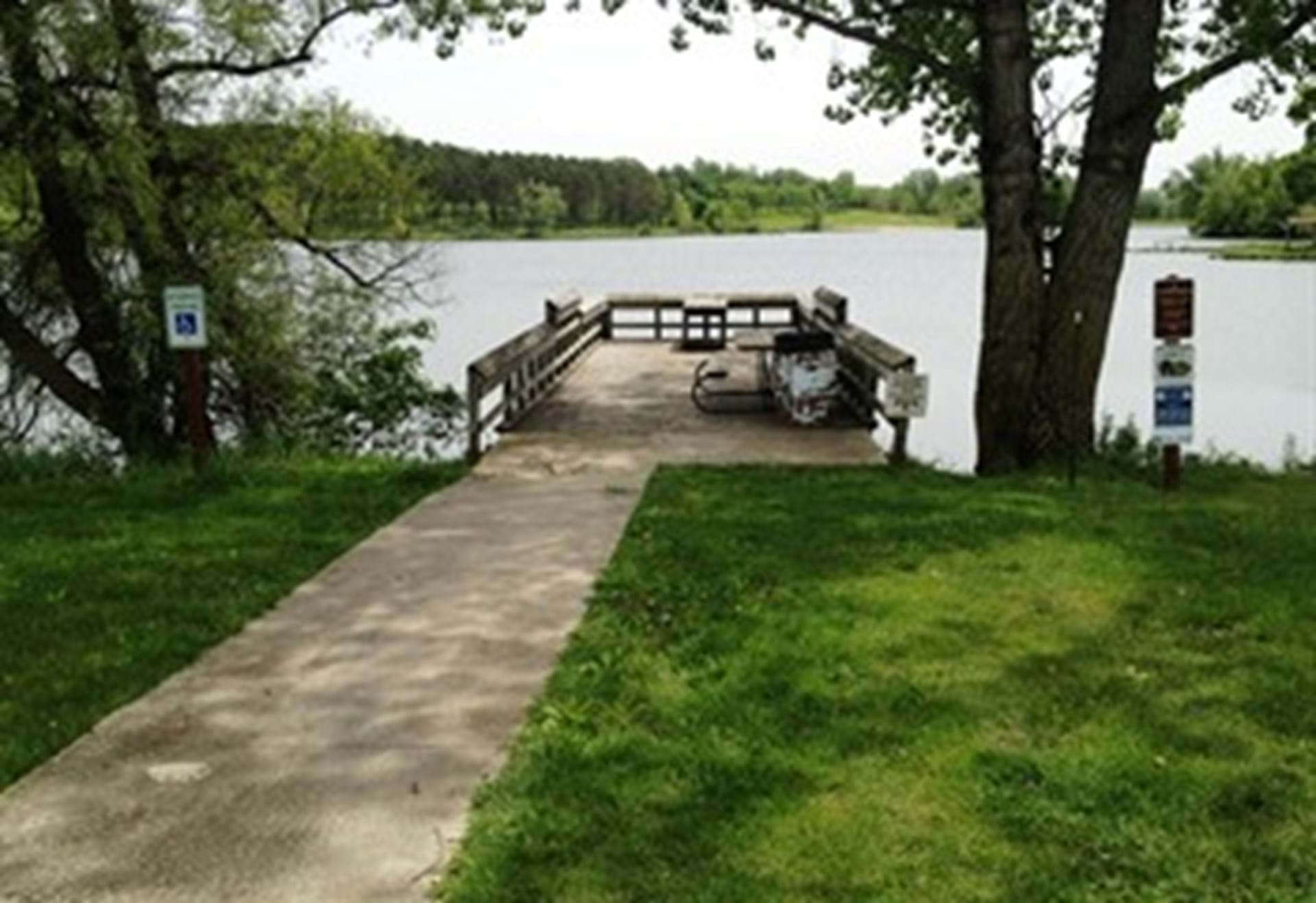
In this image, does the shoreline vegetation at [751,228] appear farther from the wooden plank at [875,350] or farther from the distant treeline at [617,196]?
the wooden plank at [875,350]

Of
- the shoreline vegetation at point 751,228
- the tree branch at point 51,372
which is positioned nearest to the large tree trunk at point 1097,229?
the tree branch at point 51,372

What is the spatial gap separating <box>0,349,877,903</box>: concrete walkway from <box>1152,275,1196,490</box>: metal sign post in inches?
164

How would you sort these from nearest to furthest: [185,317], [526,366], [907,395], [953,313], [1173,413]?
[185,317] → [1173,413] → [907,395] → [526,366] → [953,313]

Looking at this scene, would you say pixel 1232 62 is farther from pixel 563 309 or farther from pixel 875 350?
pixel 563 309

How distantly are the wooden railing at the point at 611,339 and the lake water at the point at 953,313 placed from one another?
1358 mm

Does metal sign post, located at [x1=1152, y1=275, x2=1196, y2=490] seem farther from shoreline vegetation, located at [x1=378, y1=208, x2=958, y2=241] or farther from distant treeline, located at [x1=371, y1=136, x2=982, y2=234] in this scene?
shoreline vegetation, located at [x1=378, y1=208, x2=958, y2=241]

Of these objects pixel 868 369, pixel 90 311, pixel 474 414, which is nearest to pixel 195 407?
pixel 474 414

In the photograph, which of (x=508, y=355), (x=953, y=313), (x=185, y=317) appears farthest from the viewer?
(x=953, y=313)

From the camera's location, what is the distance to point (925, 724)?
5.09 m

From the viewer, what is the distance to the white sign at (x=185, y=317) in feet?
31.2

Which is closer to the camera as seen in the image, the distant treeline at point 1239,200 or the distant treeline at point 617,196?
the distant treeline at point 617,196

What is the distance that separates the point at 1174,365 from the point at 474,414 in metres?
5.65

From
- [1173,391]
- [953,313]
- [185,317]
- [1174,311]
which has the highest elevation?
[185,317]

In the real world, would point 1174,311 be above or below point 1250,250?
above
